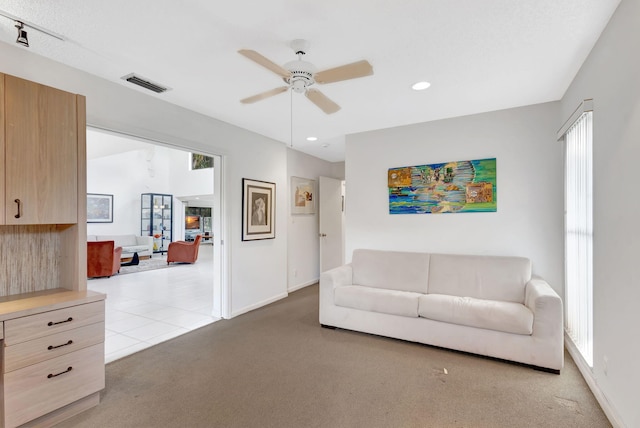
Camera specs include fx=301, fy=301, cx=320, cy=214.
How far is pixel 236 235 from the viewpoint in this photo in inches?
157

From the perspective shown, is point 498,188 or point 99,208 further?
point 99,208

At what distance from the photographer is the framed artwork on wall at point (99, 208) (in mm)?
9328

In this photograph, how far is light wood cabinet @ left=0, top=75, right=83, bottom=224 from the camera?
6.17ft

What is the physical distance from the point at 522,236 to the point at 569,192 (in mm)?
665

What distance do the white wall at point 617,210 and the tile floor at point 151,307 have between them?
3713mm

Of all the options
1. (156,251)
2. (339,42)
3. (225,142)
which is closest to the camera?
(339,42)

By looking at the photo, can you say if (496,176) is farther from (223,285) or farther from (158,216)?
(158,216)

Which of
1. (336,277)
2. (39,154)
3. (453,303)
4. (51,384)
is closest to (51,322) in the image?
(51,384)

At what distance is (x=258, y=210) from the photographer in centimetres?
435

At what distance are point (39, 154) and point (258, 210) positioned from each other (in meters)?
2.56

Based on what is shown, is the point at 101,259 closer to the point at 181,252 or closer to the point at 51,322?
the point at 181,252

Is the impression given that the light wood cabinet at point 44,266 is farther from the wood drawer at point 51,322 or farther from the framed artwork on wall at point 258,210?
the framed artwork on wall at point 258,210

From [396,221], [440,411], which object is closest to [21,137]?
[440,411]

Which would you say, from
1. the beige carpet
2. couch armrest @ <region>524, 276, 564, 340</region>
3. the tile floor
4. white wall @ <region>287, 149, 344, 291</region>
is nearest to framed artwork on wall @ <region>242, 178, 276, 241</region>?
white wall @ <region>287, 149, 344, 291</region>
